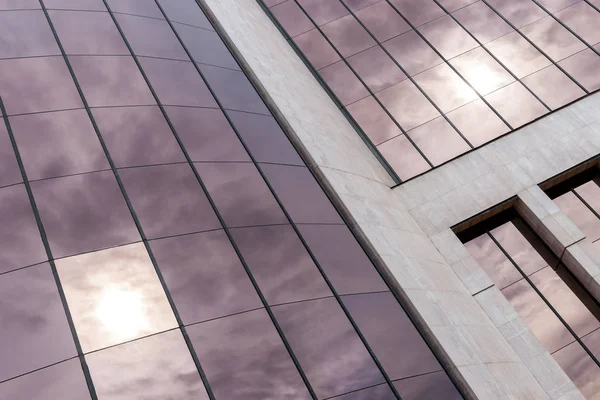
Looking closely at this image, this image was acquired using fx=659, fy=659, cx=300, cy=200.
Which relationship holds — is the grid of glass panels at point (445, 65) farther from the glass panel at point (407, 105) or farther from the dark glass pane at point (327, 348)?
the dark glass pane at point (327, 348)

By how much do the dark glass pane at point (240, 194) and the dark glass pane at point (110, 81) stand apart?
128 inches

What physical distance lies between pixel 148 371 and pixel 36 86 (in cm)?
947

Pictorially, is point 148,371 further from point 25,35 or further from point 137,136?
point 25,35

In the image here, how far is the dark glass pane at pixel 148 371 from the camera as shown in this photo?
14.3 metres

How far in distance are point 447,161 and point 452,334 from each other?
28.9ft

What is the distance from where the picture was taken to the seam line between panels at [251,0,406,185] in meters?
27.5

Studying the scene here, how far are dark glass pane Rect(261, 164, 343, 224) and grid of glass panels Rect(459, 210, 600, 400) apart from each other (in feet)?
22.4

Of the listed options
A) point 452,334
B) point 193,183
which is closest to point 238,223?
point 193,183

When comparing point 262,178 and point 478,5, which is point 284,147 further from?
point 478,5

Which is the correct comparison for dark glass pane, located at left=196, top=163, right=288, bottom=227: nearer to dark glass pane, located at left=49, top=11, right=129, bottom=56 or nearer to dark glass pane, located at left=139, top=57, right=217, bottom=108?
dark glass pane, located at left=139, top=57, right=217, bottom=108

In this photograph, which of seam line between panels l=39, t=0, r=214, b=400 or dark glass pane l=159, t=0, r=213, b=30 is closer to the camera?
seam line between panels l=39, t=0, r=214, b=400

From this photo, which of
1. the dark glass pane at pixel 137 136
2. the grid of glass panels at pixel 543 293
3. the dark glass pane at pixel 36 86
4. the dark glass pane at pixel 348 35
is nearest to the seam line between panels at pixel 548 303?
the grid of glass panels at pixel 543 293

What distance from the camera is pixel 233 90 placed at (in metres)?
24.1

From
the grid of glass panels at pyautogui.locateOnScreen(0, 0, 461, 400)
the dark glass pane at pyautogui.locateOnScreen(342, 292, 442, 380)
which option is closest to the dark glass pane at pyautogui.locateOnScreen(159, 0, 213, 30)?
the grid of glass panels at pyautogui.locateOnScreen(0, 0, 461, 400)
